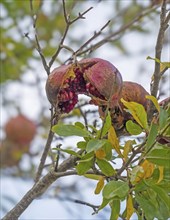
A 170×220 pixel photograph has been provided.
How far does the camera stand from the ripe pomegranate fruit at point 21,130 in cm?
206

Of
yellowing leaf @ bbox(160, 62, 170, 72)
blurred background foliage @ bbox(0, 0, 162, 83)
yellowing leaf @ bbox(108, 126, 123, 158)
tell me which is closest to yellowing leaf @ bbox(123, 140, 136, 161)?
yellowing leaf @ bbox(108, 126, 123, 158)

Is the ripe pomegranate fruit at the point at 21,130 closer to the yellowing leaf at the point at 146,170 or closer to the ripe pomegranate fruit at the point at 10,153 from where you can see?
the ripe pomegranate fruit at the point at 10,153

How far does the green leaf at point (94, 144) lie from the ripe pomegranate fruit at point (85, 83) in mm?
80

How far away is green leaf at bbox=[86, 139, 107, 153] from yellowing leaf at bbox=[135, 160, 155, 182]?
53 mm

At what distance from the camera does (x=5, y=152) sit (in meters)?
2.03

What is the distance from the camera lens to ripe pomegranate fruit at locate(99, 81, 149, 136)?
2.64 feet

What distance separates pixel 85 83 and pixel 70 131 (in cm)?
10

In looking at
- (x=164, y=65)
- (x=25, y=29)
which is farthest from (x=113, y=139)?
(x=25, y=29)

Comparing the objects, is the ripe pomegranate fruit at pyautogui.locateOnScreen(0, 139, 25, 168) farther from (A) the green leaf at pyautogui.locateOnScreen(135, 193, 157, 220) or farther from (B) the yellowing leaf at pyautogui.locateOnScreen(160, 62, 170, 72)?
(A) the green leaf at pyautogui.locateOnScreen(135, 193, 157, 220)

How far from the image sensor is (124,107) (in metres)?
0.81

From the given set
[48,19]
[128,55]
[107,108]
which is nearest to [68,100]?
[107,108]

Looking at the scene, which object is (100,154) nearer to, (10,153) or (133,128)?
(133,128)

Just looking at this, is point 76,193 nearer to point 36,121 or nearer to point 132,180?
point 36,121

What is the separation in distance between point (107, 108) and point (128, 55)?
6.37ft
